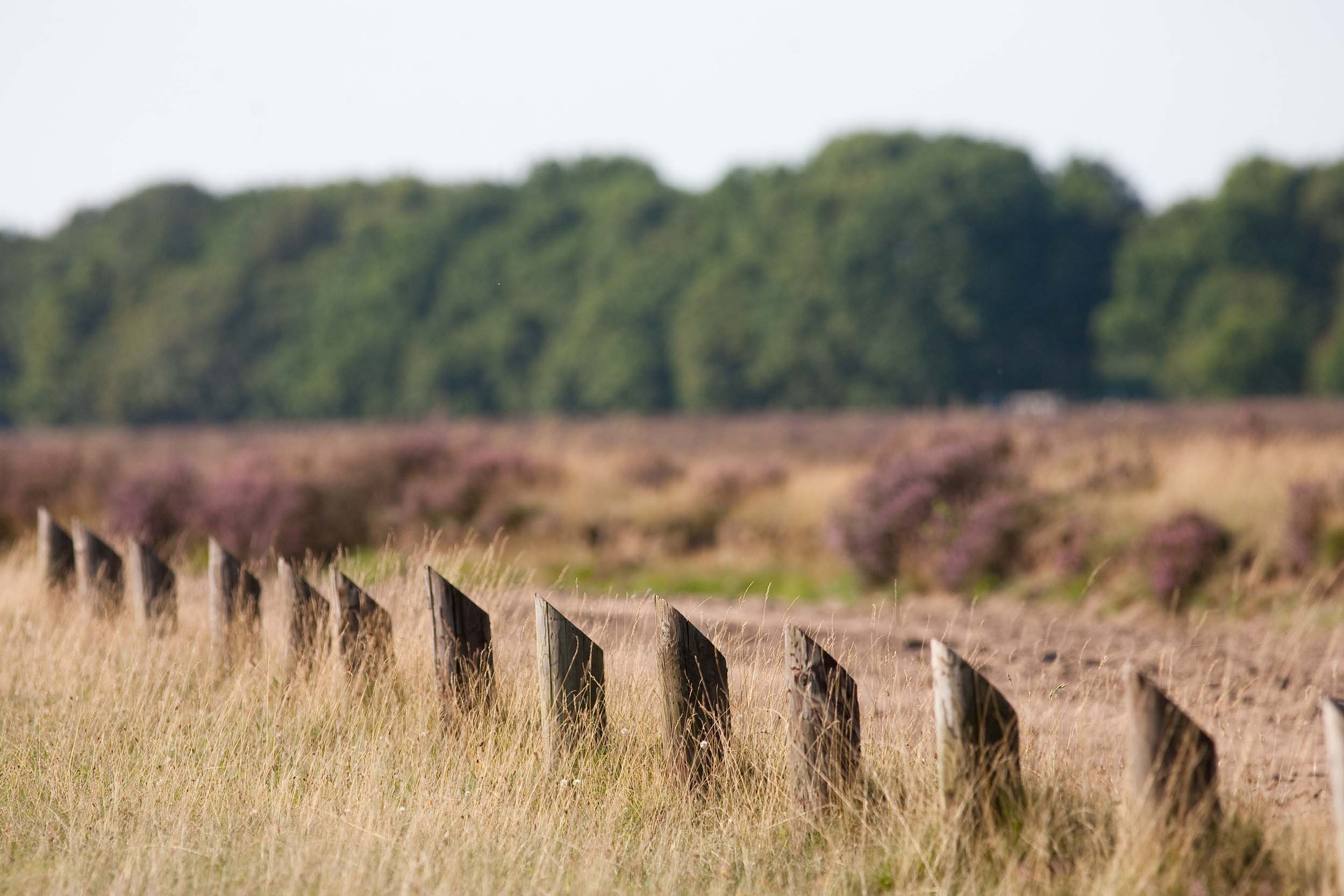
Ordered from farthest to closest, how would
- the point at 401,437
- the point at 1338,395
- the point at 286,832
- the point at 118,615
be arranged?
the point at 1338,395 < the point at 401,437 < the point at 118,615 < the point at 286,832

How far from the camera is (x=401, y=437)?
17.7m

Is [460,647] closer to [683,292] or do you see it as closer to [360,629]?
[360,629]

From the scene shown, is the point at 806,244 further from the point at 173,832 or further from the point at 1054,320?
the point at 173,832

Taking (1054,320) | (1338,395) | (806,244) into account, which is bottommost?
(1338,395)

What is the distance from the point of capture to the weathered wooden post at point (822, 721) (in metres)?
4.23

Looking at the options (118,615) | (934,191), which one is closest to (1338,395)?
(934,191)

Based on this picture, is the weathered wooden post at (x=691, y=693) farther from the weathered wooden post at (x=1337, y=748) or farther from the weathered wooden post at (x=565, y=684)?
the weathered wooden post at (x=1337, y=748)

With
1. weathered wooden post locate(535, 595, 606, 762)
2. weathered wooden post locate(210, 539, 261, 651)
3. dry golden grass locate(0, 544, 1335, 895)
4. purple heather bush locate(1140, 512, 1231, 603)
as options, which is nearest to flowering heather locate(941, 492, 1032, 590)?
purple heather bush locate(1140, 512, 1231, 603)

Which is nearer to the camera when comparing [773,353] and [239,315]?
[773,353]

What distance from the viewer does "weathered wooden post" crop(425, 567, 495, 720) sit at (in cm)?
520

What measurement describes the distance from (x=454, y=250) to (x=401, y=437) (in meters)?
44.7

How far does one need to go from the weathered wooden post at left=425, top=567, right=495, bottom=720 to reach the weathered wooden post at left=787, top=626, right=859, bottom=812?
147 cm

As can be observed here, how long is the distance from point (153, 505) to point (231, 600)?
29.9ft

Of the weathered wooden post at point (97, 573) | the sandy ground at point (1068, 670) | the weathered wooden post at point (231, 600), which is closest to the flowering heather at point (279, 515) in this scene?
the sandy ground at point (1068, 670)
